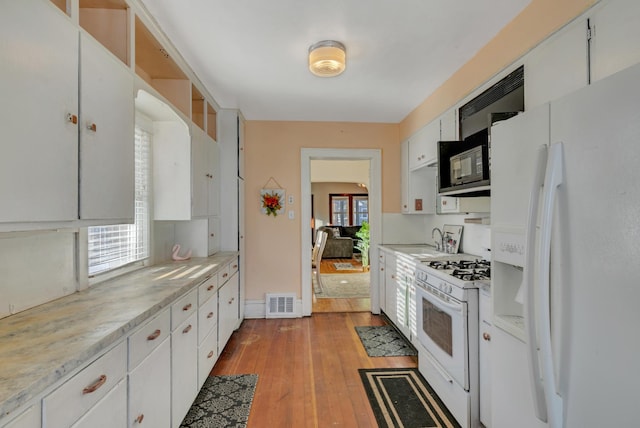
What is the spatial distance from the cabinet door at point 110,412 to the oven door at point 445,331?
178 centimetres

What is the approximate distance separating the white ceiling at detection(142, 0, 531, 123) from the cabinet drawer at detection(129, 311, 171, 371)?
5.87 feet

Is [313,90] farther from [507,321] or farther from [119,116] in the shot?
[507,321]

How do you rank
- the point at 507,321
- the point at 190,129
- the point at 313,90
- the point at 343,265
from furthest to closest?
the point at 343,265, the point at 313,90, the point at 190,129, the point at 507,321

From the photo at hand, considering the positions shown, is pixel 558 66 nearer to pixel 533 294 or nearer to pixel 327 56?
pixel 533 294

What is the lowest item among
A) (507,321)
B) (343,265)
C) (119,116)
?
(343,265)

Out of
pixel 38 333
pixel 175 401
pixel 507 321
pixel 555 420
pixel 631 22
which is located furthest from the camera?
pixel 175 401

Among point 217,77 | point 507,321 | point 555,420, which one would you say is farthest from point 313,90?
point 555,420

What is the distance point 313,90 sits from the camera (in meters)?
3.13

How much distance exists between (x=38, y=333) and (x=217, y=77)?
7.93ft

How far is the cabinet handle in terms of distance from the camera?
40.5 inches

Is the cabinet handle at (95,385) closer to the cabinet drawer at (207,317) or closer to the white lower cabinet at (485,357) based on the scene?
the cabinet drawer at (207,317)

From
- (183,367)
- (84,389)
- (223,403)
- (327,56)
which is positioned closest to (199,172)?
(327,56)

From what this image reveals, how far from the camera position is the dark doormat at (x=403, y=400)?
2.02 meters

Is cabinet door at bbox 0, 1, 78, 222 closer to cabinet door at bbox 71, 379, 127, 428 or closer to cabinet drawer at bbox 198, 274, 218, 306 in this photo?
cabinet door at bbox 71, 379, 127, 428
